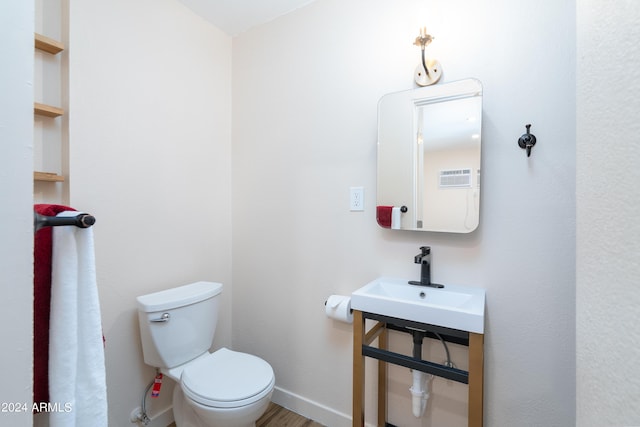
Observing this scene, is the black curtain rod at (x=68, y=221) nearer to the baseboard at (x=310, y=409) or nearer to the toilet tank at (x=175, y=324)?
the toilet tank at (x=175, y=324)

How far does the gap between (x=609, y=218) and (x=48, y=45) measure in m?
1.95

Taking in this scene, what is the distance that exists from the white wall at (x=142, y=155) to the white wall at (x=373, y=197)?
22 centimetres

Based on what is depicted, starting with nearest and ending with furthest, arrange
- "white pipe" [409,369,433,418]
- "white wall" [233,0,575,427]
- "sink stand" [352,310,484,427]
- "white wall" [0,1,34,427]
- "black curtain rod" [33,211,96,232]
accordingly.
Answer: "white wall" [0,1,34,427] < "black curtain rod" [33,211,96,232] < "sink stand" [352,310,484,427] < "white wall" [233,0,575,427] < "white pipe" [409,369,433,418]

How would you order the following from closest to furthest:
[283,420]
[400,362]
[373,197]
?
[400,362] < [373,197] < [283,420]

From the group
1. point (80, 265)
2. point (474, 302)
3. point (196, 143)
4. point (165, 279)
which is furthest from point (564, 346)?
point (196, 143)

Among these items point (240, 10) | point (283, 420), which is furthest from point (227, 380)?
point (240, 10)

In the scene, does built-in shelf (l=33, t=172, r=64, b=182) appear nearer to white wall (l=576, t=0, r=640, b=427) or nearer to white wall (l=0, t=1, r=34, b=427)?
white wall (l=0, t=1, r=34, b=427)

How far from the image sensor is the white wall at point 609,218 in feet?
1.35

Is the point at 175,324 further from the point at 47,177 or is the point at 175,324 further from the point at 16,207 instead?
the point at 16,207

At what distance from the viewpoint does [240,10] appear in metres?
1.79

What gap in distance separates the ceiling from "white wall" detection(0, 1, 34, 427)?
65.3 inches

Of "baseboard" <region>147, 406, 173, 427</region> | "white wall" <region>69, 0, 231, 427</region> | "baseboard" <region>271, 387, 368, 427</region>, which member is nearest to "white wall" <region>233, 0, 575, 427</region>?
"baseboard" <region>271, 387, 368, 427</region>

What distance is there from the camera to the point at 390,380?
1494 mm

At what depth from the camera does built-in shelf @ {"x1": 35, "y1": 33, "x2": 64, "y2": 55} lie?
1189mm
